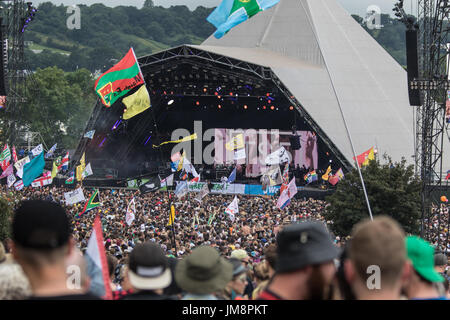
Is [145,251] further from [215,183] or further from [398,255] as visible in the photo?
[215,183]

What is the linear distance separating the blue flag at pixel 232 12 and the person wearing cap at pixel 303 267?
53.6 feet

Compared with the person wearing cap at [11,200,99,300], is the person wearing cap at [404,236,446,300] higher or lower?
lower

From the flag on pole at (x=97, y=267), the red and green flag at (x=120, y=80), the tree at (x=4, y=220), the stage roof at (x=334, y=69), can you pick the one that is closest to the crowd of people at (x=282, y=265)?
the flag on pole at (x=97, y=267)

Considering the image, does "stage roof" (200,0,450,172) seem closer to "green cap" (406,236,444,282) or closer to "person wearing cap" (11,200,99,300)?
"green cap" (406,236,444,282)

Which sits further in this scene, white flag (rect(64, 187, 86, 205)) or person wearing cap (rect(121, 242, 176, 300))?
white flag (rect(64, 187, 86, 205))

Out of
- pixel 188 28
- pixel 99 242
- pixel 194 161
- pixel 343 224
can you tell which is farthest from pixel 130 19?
pixel 99 242

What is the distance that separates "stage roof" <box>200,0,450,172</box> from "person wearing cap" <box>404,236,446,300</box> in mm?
31224

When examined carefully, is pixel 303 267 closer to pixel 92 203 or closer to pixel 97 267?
pixel 97 267

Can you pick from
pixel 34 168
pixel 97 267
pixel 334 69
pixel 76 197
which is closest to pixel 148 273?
pixel 97 267

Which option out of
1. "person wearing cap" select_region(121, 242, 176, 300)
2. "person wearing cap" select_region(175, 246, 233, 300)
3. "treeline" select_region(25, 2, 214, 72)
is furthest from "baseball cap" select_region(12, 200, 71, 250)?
"treeline" select_region(25, 2, 214, 72)

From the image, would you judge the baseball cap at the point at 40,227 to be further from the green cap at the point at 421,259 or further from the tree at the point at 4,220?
the tree at the point at 4,220

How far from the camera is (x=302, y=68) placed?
40281 mm

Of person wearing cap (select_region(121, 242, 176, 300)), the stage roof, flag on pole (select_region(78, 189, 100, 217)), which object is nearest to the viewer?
person wearing cap (select_region(121, 242, 176, 300))

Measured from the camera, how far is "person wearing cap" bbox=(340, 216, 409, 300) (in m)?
2.91
